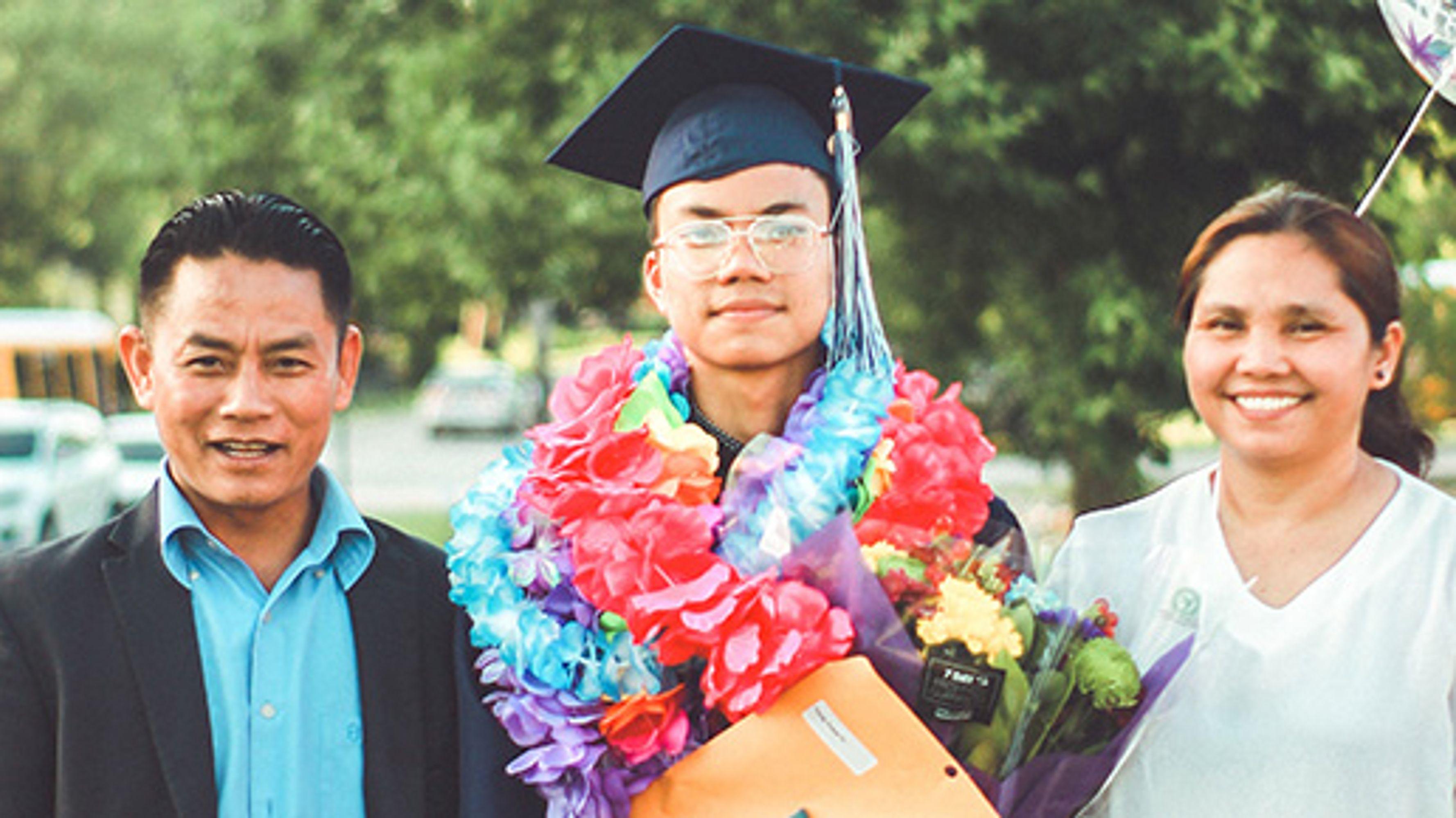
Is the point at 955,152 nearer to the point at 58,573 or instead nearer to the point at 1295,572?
the point at 1295,572

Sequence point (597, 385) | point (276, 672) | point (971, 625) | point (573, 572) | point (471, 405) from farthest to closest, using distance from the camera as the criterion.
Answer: point (471, 405) < point (597, 385) < point (573, 572) < point (276, 672) < point (971, 625)

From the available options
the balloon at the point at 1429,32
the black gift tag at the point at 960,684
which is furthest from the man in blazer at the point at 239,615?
the balloon at the point at 1429,32

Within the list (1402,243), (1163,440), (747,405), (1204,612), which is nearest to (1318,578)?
(1204,612)

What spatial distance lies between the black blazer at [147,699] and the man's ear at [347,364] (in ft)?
0.96

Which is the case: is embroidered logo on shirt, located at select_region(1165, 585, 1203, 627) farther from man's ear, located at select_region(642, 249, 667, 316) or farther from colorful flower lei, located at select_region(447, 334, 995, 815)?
man's ear, located at select_region(642, 249, 667, 316)

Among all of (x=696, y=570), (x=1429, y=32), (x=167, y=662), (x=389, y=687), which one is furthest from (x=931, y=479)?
(x=1429, y=32)

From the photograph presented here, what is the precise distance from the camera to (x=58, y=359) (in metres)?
18.1

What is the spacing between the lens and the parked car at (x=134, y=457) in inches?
549

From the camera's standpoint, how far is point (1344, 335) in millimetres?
2266

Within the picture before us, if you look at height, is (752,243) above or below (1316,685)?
above

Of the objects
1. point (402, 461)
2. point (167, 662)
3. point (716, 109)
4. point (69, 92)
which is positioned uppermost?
point (69, 92)

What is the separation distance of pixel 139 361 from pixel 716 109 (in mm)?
1066

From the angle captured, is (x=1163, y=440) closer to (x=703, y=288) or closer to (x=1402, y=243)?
(x=1402, y=243)

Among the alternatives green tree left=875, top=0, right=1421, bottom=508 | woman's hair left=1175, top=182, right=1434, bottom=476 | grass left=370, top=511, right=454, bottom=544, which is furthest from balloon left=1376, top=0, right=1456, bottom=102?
grass left=370, top=511, right=454, bottom=544
